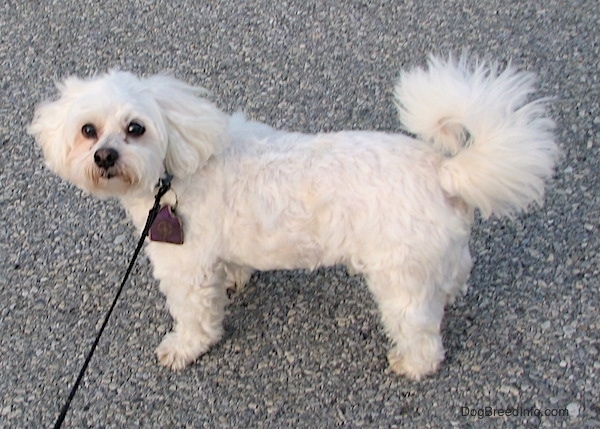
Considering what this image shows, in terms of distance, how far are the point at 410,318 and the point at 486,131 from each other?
33.4 inches

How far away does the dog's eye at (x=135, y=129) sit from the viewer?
2658 mm

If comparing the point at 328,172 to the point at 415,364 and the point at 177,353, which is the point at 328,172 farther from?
the point at 177,353

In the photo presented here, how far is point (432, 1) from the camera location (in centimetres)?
586

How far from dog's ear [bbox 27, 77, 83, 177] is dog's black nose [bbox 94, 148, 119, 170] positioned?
159mm

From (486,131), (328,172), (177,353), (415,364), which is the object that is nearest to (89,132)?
(328,172)

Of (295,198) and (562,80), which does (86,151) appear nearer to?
(295,198)

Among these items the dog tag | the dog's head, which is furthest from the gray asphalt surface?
the dog's head

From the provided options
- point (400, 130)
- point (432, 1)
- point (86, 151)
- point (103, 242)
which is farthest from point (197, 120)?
point (432, 1)

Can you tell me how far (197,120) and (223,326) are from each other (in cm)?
128

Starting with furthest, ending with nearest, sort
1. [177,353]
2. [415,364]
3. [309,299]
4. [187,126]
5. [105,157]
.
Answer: [309,299] → [177,353] → [415,364] → [187,126] → [105,157]

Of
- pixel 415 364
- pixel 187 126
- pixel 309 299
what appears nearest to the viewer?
pixel 187 126

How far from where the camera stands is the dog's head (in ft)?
8.65

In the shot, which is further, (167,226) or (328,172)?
(167,226)

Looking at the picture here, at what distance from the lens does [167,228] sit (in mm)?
2969
